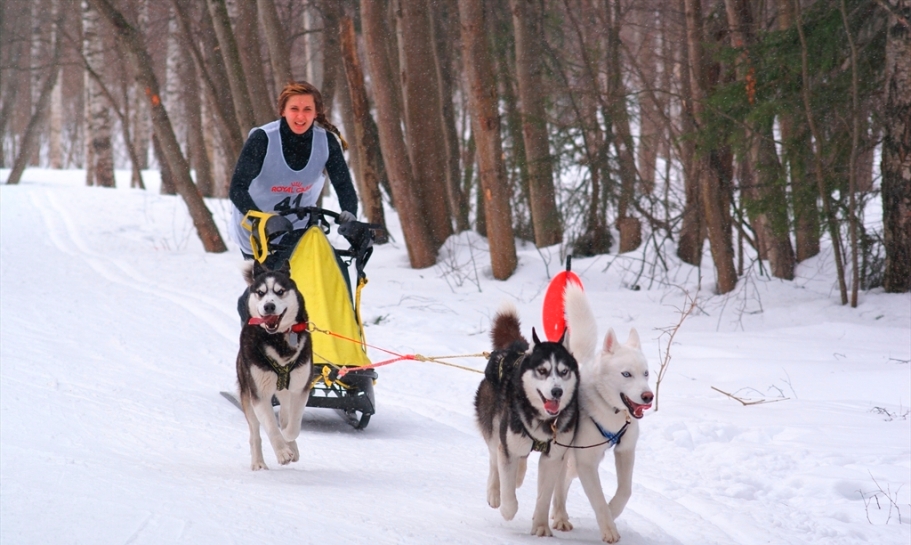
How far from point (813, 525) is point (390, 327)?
5.86 metres

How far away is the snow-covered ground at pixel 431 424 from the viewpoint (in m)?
3.60

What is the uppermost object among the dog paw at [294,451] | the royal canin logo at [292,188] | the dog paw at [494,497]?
the royal canin logo at [292,188]

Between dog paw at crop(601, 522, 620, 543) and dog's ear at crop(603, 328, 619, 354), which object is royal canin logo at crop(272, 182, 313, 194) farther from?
dog paw at crop(601, 522, 620, 543)

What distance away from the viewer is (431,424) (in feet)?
19.9

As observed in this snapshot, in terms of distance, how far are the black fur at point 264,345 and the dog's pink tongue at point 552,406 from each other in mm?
1570

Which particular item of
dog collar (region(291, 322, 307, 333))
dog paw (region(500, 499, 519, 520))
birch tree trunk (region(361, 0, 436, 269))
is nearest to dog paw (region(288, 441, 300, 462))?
dog collar (region(291, 322, 307, 333))

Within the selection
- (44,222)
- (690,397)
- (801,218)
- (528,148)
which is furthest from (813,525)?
(44,222)

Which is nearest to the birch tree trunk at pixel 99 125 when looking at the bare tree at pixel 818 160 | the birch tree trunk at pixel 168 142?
the birch tree trunk at pixel 168 142

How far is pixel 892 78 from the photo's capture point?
8.45 metres

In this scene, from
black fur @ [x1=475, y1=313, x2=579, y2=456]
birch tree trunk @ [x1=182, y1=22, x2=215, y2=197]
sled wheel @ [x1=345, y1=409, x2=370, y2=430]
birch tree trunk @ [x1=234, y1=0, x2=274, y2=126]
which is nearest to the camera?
black fur @ [x1=475, y1=313, x2=579, y2=456]

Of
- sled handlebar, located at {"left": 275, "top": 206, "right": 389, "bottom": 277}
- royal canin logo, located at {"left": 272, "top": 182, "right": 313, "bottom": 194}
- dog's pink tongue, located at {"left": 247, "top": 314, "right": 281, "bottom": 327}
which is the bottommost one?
dog's pink tongue, located at {"left": 247, "top": 314, "right": 281, "bottom": 327}

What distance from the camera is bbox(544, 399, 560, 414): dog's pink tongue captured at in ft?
11.1

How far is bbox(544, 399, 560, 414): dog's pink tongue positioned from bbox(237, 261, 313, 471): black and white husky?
1.57 metres

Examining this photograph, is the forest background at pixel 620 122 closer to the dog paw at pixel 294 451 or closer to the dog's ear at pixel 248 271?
the dog's ear at pixel 248 271
